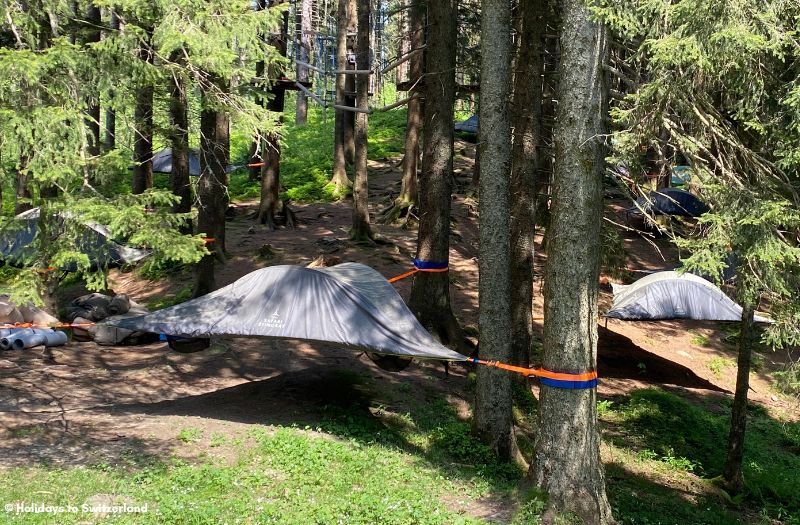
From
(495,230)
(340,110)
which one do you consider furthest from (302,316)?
(340,110)

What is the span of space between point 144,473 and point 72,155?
3.32m

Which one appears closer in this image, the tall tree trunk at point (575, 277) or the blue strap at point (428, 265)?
the tall tree trunk at point (575, 277)

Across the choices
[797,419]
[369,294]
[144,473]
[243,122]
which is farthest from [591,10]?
[797,419]

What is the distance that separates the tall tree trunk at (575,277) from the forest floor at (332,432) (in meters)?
0.58

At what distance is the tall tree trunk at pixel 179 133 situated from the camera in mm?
9445

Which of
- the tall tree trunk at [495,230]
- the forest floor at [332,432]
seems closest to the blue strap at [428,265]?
the forest floor at [332,432]

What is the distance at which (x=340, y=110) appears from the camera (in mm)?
24172

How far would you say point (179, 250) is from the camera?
25.2ft

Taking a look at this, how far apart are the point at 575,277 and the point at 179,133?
623 cm

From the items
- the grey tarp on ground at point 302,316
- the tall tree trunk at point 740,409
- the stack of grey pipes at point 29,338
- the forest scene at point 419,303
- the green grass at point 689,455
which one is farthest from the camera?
the stack of grey pipes at point 29,338

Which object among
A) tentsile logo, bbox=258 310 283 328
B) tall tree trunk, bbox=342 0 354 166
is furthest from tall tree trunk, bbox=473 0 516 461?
tall tree trunk, bbox=342 0 354 166

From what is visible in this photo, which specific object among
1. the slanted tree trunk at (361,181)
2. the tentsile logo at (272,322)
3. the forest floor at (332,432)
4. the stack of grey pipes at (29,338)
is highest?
the slanted tree trunk at (361,181)

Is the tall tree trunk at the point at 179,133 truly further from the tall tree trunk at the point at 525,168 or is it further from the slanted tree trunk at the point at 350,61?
the slanted tree trunk at the point at 350,61

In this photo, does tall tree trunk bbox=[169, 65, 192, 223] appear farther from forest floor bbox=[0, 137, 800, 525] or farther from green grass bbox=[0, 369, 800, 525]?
green grass bbox=[0, 369, 800, 525]
